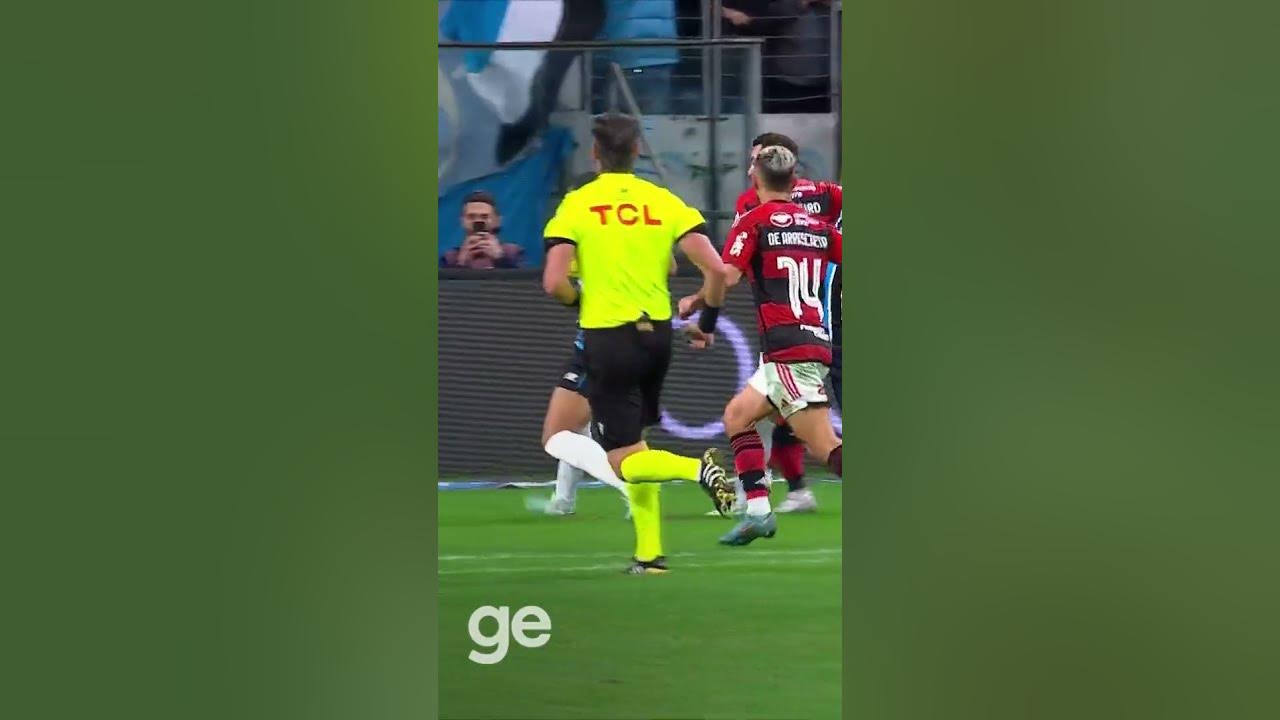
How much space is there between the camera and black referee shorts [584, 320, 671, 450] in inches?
203

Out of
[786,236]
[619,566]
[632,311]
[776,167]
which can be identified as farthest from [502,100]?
[619,566]

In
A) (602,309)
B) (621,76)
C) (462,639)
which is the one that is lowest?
(462,639)

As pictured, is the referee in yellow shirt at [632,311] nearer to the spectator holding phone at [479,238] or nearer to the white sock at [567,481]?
the white sock at [567,481]

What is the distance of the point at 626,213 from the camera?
5.16 metres

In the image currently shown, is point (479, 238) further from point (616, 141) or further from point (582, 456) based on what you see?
point (582, 456)

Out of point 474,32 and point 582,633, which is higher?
point 474,32

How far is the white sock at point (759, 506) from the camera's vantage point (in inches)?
203

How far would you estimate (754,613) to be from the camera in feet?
16.6

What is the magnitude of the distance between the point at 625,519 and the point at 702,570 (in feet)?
0.89

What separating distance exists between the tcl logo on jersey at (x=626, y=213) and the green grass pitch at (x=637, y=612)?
31.8 inches

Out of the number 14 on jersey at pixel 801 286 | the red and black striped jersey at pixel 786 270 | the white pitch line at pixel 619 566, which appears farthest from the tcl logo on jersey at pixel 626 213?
the white pitch line at pixel 619 566

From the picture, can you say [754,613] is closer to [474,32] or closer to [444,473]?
[444,473]

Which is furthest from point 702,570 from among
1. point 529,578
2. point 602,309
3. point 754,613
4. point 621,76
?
point 621,76

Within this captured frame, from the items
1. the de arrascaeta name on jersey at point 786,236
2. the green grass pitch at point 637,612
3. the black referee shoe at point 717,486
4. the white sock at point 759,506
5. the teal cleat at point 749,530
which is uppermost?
the de arrascaeta name on jersey at point 786,236
